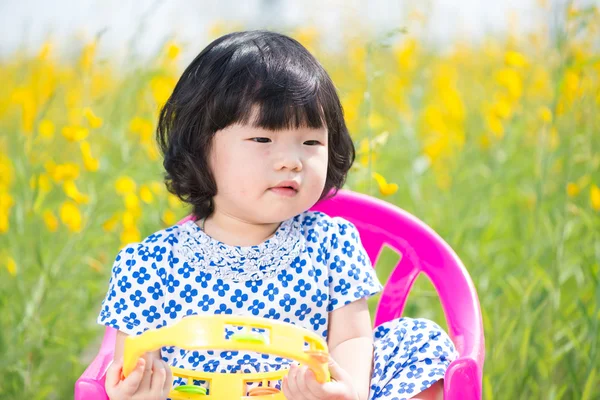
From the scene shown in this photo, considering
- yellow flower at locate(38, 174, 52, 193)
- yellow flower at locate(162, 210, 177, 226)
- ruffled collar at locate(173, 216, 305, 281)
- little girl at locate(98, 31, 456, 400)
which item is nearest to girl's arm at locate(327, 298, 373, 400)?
little girl at locate(98, 31, 456, 400)

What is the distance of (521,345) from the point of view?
6.79 feet

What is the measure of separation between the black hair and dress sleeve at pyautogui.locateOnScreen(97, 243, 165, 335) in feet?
0.61

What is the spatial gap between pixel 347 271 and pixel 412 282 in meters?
0.24

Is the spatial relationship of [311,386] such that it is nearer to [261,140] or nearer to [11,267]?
[261,140]

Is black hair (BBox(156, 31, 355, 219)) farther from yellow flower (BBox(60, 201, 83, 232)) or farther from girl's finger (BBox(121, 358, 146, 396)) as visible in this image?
yellow flower (BBox(60, 201, 83, 232))

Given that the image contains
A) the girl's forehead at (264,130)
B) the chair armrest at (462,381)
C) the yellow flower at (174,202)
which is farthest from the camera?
the yellow flower at (174,202)

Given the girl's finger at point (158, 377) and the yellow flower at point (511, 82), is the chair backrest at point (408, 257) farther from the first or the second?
the yellow flower at point (511, 82)

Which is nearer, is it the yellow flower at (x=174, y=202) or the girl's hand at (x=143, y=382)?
the girl's hand at (x=143, y=382)

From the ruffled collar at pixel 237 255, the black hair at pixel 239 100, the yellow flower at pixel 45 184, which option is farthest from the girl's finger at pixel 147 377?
the yellow flower at pixel 45 184

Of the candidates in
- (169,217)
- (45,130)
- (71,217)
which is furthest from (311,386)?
(45,130)

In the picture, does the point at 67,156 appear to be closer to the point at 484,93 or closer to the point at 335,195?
the point at 335,195

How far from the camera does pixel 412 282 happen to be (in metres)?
1.77

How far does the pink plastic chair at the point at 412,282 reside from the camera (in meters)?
1.36

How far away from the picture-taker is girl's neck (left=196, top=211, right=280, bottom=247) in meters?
1.58
